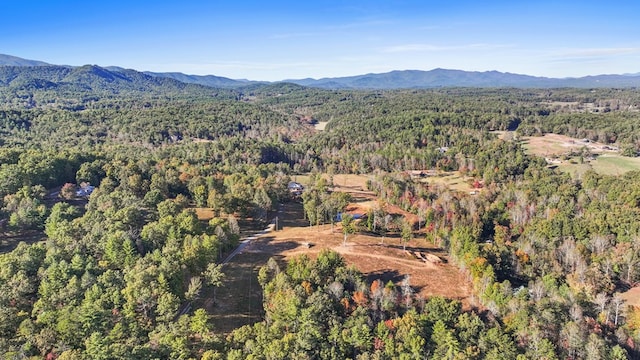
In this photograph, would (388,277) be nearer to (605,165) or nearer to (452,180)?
(452,180)

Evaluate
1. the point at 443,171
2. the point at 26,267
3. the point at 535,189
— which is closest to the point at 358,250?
the point at 26,267

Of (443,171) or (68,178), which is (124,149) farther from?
(443,171)

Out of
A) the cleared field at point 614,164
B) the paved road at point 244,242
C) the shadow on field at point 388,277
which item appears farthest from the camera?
the cleared field at point 614,164

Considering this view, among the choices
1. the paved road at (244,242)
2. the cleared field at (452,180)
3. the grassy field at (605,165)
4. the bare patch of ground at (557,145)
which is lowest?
the cleared field at (452,180)

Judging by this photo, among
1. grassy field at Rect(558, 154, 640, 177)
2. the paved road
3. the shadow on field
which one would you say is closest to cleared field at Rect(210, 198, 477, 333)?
the shadow on field

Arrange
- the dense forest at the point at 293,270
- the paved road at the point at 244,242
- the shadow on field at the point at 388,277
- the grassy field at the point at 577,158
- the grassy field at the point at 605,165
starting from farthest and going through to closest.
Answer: the grassy field at the point at 577,158 → the grassy field at the point at 605,165 → the paved road at the point at 244,242 → the shadow on field at the point at 388,277 → the dense forest at the point at 293,270

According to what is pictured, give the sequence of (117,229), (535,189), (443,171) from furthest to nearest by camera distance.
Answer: (443,171)
(535,189)
(117,229)

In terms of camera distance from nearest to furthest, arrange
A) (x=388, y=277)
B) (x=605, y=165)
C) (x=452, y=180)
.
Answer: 1. (x=388, y=277)
2. (x=452, y=180)
3. (x=605, y=165)

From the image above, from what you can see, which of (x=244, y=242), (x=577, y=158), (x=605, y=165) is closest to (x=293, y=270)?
(x=244, y=242)

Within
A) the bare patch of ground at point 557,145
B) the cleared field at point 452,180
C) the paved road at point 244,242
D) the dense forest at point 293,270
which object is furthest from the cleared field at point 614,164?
the paved road at point 244,242

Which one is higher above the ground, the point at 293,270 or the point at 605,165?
the point at 293,270

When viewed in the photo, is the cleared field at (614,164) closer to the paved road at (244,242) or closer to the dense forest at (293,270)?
the dense forest at (293,270)
